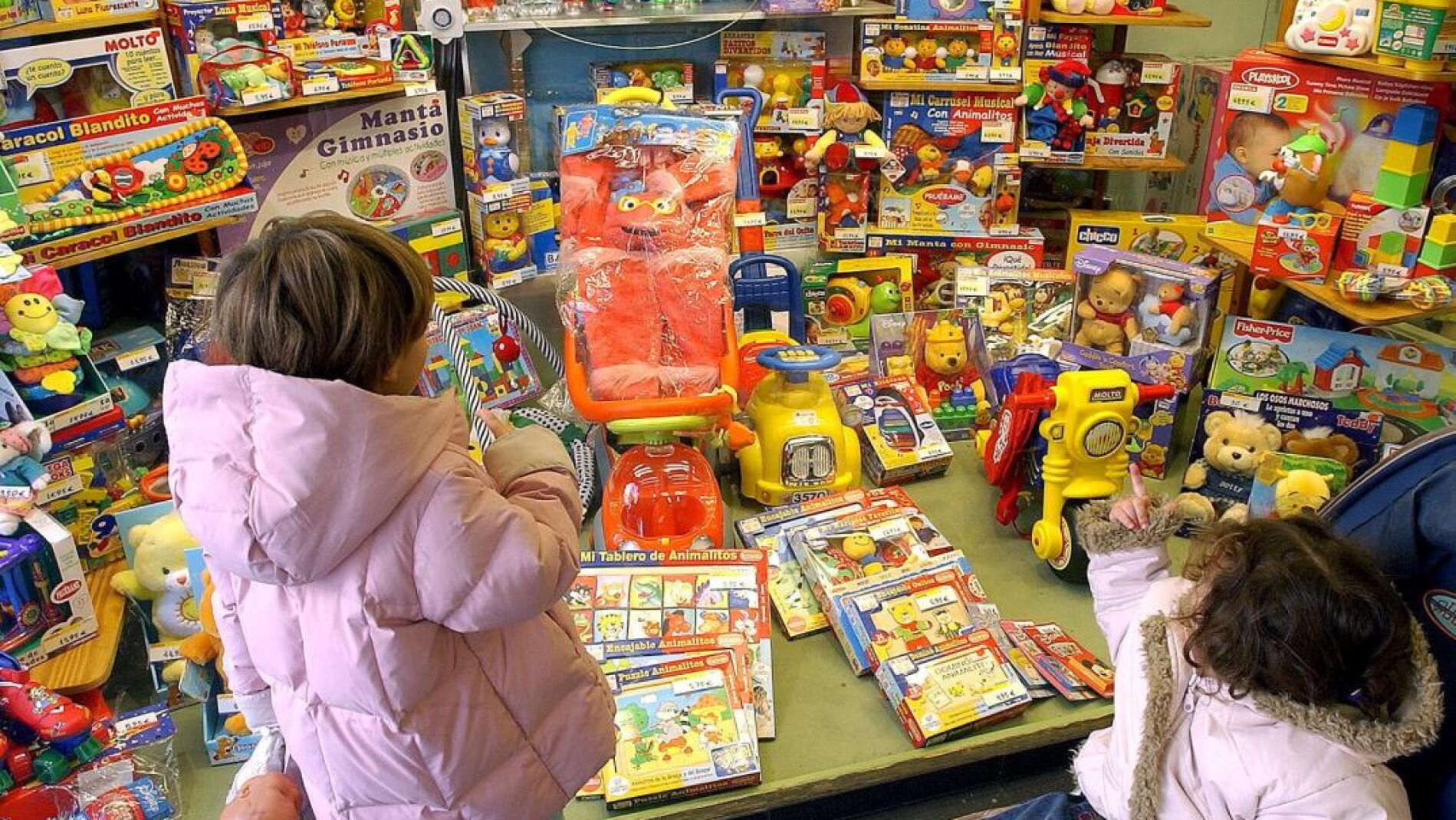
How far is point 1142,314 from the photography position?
3.21 m

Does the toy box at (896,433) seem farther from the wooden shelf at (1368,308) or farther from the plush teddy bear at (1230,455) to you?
the wooden shelf at (1368,308)

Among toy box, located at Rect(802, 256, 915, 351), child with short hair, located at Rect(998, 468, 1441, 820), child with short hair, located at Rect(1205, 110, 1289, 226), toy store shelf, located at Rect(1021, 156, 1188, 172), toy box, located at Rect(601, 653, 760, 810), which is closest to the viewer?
child with short hair, located at Rect(998, 468, 1441, 820)

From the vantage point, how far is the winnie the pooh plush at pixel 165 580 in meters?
2.30

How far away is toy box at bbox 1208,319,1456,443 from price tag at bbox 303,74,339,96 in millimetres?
2350

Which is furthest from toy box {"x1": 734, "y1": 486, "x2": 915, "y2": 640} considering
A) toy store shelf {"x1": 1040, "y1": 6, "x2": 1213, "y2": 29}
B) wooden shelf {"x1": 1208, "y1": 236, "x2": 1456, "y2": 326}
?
toy store shelf {"x1": 1040, "y1": 6, "x2": 1213, "y2": 29}

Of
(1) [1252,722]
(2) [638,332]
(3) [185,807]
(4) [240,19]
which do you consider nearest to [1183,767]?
(1) [1252,722]

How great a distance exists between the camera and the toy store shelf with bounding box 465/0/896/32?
3.24 metres

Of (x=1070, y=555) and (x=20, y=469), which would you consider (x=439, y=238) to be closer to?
(x=20, y=469)

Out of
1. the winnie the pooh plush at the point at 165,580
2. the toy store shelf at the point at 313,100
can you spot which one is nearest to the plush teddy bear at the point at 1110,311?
the toy store shelf at the point at 313,100

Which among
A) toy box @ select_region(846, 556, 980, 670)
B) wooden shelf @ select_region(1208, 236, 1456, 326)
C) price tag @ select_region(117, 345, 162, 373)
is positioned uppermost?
wooden shelf @ select_region(1208, 236, 1456, 326)

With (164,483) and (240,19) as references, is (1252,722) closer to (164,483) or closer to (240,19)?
(164,483)

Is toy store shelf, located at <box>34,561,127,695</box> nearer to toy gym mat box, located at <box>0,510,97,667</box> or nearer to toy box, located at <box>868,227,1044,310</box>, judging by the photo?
toy gym mat box, located at <box>0,510,97,667</box>

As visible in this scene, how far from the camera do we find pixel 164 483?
7.73ft

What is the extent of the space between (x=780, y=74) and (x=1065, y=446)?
158 centimetres
